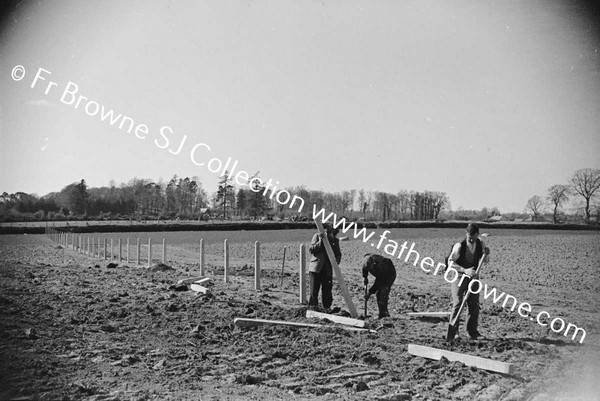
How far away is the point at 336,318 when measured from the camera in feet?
32.0

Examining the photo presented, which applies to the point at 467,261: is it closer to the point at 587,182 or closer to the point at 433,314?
the point at 433,314

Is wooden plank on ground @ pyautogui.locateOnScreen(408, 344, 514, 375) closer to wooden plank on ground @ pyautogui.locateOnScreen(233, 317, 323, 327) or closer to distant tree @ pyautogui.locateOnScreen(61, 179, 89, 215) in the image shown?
wooden plank on ground @ pyautogui.locateOnScreen(233, 317, 323, 327)

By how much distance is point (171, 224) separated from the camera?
68.3 meters

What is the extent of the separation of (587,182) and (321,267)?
5496 mm

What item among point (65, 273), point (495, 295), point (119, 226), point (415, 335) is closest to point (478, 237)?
point (415, 335)

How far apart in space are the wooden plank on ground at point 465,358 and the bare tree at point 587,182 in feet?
15.2

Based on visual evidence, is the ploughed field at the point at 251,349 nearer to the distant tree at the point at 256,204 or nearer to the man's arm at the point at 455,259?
the man's arm at the point at 455,259

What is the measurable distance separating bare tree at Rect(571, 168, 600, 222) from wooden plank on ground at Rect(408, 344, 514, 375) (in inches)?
183

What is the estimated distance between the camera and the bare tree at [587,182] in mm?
10203

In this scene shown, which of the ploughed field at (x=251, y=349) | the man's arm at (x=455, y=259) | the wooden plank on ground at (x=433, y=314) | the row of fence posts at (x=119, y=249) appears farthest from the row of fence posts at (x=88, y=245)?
the man's arm at (x=455, y=259)

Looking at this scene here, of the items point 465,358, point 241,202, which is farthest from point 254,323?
point 241,202

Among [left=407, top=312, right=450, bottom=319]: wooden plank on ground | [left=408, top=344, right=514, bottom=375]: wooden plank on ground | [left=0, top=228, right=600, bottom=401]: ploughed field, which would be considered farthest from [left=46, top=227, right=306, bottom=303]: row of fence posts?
[left=408, top=344, right=514, bottom=375]: wooden plank on ground

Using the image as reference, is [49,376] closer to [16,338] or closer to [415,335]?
[16,338]

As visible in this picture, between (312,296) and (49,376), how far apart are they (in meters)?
5.90
